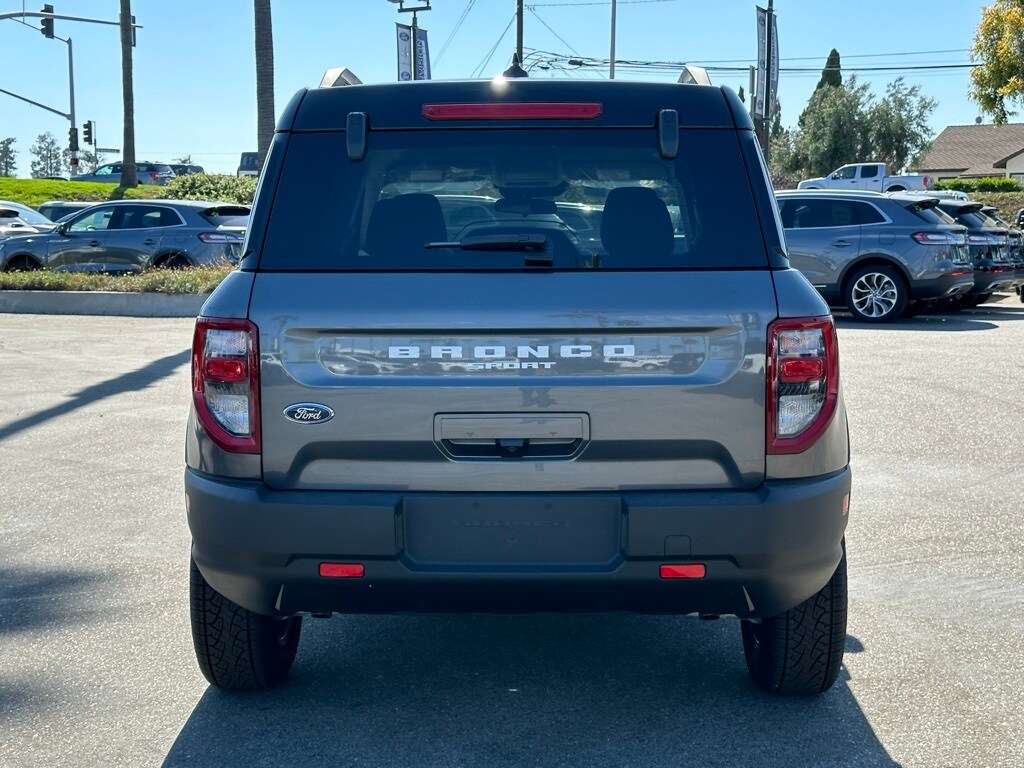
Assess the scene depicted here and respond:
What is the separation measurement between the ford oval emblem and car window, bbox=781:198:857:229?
14.5 metres

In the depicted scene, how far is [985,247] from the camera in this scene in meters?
17.1

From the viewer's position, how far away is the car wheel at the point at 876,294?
16.8 metres

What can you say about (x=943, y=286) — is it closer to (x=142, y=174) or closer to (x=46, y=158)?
(x=142, y=174)

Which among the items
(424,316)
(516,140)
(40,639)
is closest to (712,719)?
(424,316)

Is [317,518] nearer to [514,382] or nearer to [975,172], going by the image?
[514,382]

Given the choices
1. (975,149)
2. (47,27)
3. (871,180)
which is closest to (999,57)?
(871,180)

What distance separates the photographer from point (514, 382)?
343 centimetres

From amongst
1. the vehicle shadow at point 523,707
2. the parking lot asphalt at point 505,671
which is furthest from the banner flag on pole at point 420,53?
the vehicle shadow at point 523,707

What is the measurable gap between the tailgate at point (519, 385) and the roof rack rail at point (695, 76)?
81cm

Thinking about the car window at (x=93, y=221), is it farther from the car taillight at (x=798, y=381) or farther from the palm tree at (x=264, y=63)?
the car taillight at (x=798, y=381)

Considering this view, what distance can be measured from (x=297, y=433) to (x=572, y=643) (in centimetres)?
174

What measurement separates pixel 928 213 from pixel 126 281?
1151cm

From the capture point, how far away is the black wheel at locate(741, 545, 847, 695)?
12.8 ft

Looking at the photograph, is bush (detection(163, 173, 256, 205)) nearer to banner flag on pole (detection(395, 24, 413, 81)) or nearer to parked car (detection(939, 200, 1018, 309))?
banner flag on pole (detection(395, 24, 413, 81))
